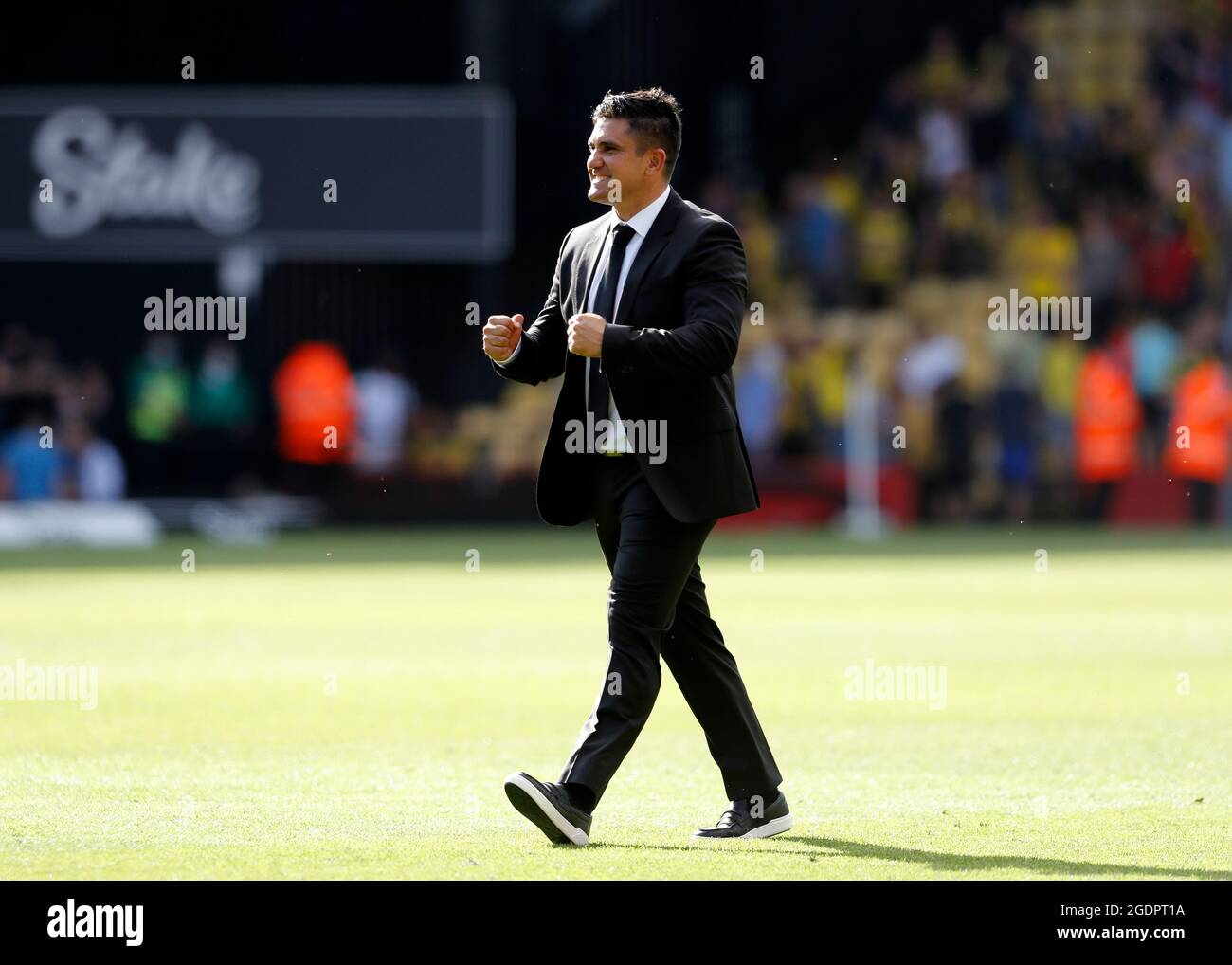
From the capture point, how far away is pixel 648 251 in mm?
7488

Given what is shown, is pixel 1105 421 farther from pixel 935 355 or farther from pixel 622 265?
pixel 622 265

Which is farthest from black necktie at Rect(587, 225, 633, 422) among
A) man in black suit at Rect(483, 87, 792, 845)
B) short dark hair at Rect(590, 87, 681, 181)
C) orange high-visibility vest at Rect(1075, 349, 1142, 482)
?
orange high-visibility vest at Rect(1075, 349, 1142, 482)

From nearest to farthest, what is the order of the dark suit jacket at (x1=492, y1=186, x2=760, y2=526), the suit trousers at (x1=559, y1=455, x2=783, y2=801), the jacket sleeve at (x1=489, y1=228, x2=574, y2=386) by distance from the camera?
the dark suit jacket at (x1=492, y1=186, x2=760, y2=526) → the suit trousers at (x1=559, y1=455, x2=783, y2=801) → the jacket sleeve at (x1=489, y1=228, x2=574, y2=386)

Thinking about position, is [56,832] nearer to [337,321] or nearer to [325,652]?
[325,652]

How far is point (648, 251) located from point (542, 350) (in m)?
0.61

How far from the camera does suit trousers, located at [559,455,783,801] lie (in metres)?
7.31

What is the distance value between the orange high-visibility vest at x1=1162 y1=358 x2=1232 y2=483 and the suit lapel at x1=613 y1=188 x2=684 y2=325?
2004 centimetres

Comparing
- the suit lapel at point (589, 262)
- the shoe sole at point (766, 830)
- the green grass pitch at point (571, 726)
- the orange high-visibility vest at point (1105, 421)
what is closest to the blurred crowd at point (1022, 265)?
the orange high-visibility vest at point (1105, 421)

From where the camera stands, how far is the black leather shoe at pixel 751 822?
24.6ft

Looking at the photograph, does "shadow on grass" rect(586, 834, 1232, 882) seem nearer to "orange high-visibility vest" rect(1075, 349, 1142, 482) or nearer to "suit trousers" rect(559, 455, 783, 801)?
"suit trousers" rect(559, 455, 783, 801)

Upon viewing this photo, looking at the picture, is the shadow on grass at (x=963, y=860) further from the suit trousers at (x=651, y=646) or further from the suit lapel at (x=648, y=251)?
the suit lapel at (x=648, y=251)

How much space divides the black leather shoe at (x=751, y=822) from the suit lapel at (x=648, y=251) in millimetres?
1723

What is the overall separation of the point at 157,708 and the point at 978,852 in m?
5.45
